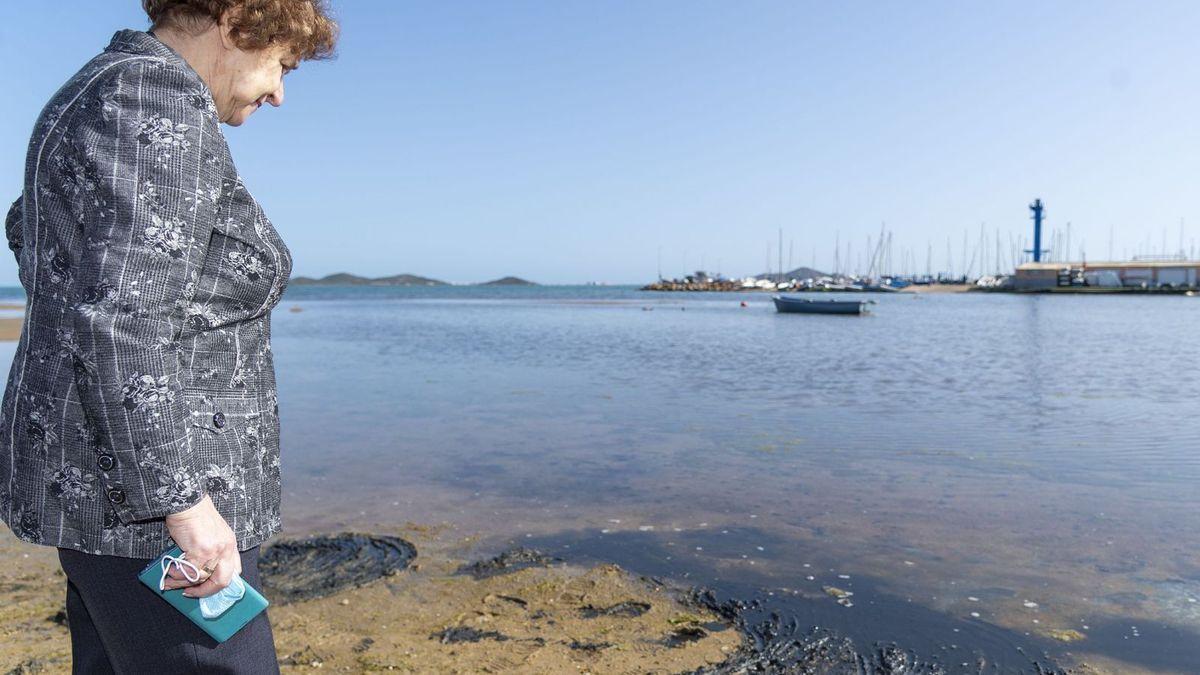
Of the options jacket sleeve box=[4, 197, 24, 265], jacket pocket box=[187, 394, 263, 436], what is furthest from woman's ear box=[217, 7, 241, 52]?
jacket pocket box=[187, 394, 263, 436]

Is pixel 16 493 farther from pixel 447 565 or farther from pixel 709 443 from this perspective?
pixel 709 443

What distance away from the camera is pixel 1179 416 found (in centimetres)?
1182

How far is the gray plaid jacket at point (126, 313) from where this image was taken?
1.40 metres

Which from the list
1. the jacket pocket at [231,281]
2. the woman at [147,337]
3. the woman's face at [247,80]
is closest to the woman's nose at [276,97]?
the woman's face at [247,80]

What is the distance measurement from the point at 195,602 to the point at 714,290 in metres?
142

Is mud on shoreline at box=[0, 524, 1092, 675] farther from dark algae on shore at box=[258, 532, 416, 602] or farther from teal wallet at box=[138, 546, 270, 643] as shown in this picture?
teal wallet at box=[138, 546, 270, 643]

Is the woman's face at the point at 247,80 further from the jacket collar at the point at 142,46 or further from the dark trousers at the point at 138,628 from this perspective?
the dark trousers at the point at 138,628

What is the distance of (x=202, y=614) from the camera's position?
1556mm

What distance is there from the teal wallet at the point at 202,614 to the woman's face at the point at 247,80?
884 millimetres

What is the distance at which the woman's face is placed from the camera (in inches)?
67.2

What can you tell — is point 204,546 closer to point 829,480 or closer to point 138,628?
point 138,628

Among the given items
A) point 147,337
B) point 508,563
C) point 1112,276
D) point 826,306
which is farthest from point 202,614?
point 1112,276

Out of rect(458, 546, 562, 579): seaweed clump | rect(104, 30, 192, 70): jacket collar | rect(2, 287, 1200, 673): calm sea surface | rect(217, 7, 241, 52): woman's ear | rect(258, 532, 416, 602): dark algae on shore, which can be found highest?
rect(217, 7, 241, 52): woman's ear

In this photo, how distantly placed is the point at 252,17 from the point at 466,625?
3375 mm
